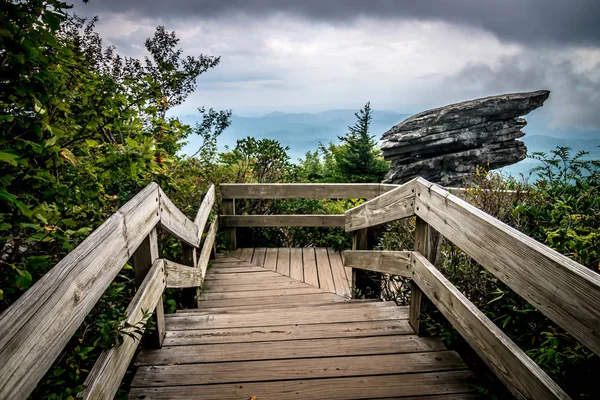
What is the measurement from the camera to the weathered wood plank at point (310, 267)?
473cm

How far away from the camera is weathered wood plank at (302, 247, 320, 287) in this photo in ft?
15.5

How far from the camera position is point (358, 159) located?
1200 centimetres

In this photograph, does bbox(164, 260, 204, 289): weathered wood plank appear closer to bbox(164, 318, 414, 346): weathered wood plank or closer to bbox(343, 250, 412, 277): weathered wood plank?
bbox(164, 318, 414, 346): weathered wood plank

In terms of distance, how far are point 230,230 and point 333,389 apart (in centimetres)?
419

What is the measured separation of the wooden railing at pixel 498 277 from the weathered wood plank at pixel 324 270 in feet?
6.42

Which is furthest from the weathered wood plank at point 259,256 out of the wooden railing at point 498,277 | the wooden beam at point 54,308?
the wooden beam at point 54,308

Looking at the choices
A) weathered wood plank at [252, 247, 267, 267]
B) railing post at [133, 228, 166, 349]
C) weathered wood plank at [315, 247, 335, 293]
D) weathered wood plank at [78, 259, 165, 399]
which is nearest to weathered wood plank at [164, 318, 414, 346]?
railing post at [133, 228, 166, 349]

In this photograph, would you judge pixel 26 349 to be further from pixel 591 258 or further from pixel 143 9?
pixel 143 9

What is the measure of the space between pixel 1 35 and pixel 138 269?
1.34 meters

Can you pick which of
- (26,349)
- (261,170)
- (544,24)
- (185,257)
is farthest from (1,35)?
(544,24)

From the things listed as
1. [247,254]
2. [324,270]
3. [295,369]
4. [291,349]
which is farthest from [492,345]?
[247,254]

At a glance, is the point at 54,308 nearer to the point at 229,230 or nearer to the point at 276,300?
the point at 276,300

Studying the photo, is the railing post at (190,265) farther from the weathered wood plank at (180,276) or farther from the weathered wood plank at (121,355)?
the weathered wood plank at (121,355)

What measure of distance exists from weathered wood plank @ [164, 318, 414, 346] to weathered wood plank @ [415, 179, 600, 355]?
3.25 ft
